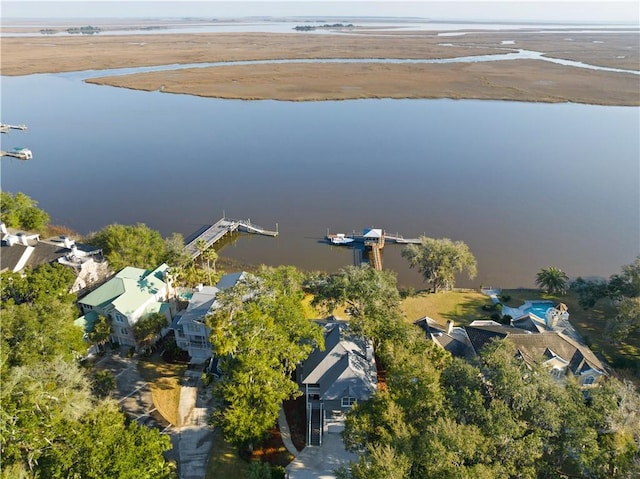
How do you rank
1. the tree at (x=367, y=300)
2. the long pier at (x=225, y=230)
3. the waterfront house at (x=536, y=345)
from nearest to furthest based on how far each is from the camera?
the tree at (x=367, y=300)
the waterfront house at (x=536, y=345)
the long pier at (x=225, y=230)

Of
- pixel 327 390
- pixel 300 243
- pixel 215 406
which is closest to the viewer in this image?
pixel 327 390

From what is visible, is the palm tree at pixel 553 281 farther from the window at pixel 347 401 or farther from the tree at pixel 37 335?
the tree at pixel 37 335

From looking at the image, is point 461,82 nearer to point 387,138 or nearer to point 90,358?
point 387,138

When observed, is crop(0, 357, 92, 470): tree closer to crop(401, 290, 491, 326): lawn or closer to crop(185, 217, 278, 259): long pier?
crop(401, 290, 491, 326): lawn

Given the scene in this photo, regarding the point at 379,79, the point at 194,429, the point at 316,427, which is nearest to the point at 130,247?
the point at 194,429

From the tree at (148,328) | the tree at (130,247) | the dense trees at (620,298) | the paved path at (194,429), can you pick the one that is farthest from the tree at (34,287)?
the dense trees at (620,298)

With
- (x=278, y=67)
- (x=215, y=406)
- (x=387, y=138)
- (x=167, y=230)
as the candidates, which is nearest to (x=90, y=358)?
(x=215, y=406)
